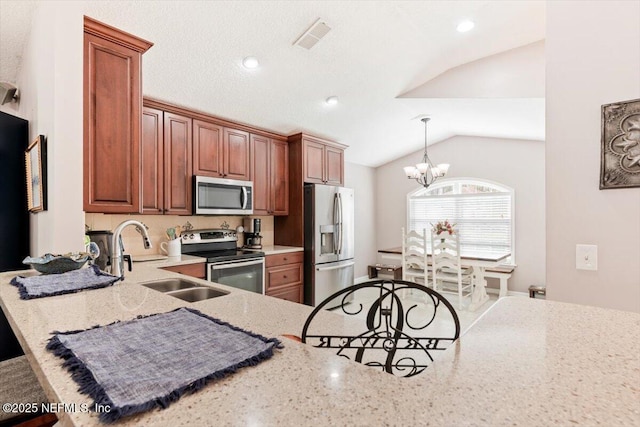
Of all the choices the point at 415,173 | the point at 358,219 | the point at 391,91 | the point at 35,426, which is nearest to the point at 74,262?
the point at 35,426

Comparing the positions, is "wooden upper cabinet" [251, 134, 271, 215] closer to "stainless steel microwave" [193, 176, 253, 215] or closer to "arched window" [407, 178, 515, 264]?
"stainless steel microwave" [193, 176, 253, 215]

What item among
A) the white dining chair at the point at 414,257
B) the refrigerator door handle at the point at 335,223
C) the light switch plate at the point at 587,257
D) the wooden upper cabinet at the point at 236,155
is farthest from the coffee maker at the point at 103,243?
the white dining chair at the point at 414,257

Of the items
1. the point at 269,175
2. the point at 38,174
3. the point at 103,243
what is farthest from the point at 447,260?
the point at 38,174

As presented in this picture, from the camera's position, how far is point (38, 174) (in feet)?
6.03

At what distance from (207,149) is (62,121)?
65.6 inches

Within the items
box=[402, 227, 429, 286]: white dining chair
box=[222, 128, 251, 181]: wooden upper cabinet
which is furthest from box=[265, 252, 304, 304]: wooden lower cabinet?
box=[402, 227, 429, 286]: white dining chair

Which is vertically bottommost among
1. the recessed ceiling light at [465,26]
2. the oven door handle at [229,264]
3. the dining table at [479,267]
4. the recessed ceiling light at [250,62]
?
the dining table at [479,267]

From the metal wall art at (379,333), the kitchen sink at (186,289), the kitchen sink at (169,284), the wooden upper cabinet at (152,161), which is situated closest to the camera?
the metal wall art at (379,333)

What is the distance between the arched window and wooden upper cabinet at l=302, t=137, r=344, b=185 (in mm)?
1920

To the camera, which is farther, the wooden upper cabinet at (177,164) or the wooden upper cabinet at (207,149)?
the wooden upper cabinet at (207,149)

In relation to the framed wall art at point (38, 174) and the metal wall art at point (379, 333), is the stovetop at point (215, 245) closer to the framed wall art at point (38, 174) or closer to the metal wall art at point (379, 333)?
the framed wall art at point (38, 174)

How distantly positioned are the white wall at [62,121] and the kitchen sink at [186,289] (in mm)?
503

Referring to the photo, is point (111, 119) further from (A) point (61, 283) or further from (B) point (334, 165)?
(B) point (334, 165)

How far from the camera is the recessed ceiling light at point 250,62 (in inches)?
107
